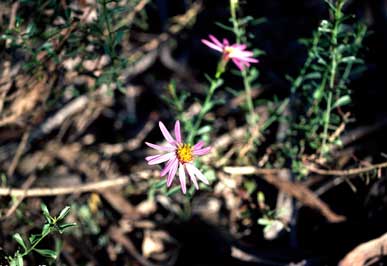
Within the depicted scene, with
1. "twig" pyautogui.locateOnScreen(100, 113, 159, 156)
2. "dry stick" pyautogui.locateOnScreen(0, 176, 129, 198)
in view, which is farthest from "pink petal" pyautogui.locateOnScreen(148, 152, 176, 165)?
"twig" pyautogui.locateOnScreen(100, 113, 159, 156)

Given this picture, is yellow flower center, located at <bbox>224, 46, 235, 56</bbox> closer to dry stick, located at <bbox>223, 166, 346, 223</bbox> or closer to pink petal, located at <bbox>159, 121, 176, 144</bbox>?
pink petal, located at <bbox>159, 121, 176, 144</bbox>

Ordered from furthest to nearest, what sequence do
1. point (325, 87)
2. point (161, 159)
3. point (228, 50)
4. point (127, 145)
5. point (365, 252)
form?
point (127, 145) → point (325, 87) → point (228, 50) → point (365, 252) → point (161, 159)

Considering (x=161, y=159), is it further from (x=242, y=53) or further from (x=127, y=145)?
(x=127, y=145)

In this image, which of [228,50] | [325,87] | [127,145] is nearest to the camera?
[228,50]

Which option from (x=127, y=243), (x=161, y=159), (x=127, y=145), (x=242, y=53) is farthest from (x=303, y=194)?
(x=127, y=145)

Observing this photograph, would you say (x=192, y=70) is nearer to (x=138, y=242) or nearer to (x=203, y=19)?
(x=203, y=19)

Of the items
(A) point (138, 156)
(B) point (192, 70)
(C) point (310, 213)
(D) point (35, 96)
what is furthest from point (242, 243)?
(B) point (192, 70)
